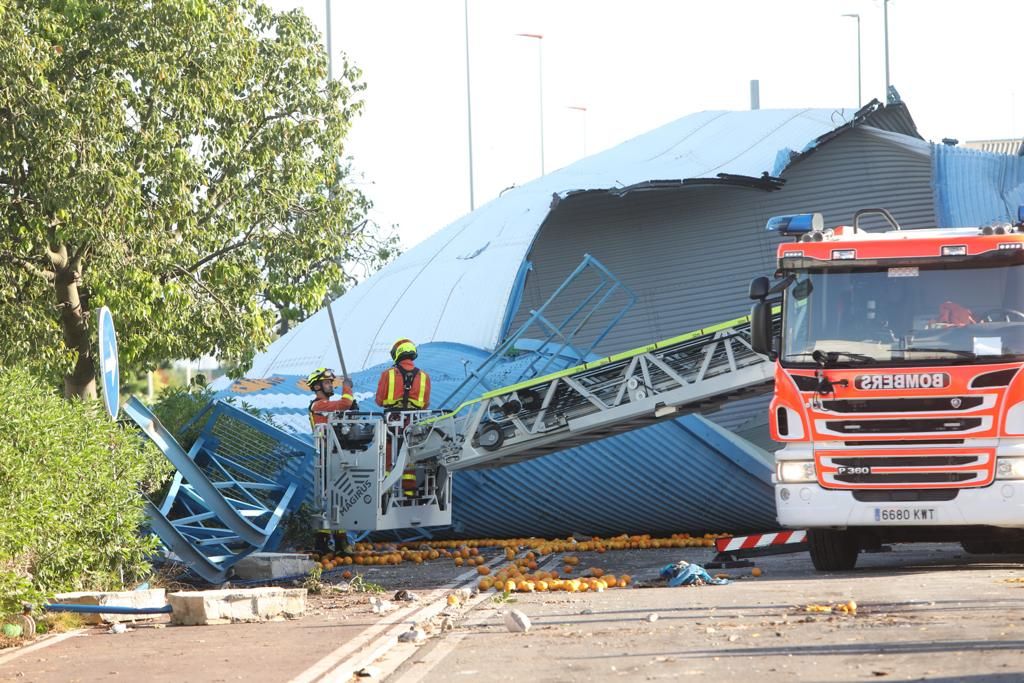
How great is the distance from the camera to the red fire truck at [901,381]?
43.2 ft

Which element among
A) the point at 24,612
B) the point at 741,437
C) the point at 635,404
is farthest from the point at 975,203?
the point at 24,612

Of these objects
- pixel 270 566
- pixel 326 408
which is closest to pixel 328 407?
pixel 326 408

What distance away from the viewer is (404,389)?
1794 centimetres

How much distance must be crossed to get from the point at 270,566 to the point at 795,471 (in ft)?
17.3

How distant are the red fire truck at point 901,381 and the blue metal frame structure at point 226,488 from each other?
18.1 ft

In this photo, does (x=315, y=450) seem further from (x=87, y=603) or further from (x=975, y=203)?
(x=975, y=203)

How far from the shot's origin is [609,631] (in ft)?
34.2

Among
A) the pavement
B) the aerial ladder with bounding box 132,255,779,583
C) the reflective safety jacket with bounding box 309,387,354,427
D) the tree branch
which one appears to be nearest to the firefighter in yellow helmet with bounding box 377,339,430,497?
the aerial ladder with bounding box 132,255,779,583

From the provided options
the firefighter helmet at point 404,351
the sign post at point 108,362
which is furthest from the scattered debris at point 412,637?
the firefighter helmet at point 404,351

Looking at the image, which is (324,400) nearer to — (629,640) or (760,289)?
(760,289)

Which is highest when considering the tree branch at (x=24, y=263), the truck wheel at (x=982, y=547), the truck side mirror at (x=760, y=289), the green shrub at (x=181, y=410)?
the tree branch at (x=24, y=263)

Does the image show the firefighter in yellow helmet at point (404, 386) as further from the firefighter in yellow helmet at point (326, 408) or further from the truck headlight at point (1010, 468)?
the truck headlight at point (1010, 468)

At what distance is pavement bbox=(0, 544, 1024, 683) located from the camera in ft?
28.1

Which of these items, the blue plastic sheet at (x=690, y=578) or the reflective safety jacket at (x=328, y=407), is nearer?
the blue plastic sheet at (x=690, y=578)
